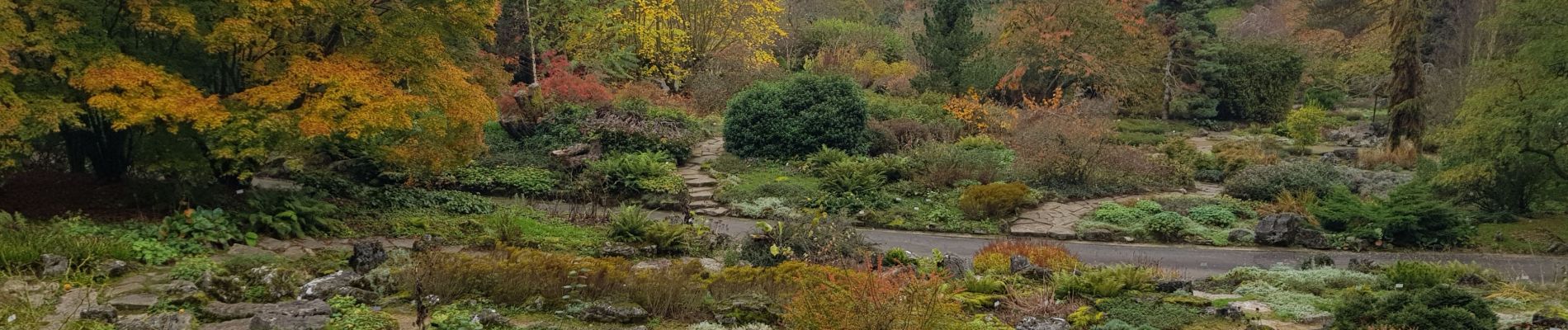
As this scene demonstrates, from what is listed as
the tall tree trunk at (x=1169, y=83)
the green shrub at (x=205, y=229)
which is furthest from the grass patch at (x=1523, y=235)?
the green shrub at (x=205, y=229)

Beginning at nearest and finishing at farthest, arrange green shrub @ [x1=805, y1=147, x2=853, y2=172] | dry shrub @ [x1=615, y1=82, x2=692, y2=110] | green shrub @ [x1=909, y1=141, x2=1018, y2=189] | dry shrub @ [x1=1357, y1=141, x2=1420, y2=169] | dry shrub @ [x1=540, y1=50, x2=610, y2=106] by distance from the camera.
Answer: green shrub @ [x1=909, y1=141, x2=1018, y2=189] < green shrub @ [x1=805, y1=147, x2=853, y2=172] < dry shrub @ [x1=1357, y1=141, x2=1420, y2=169] < dry shrub @ [x1=540, y1=50, x2=610, y2=106] < dry shrub @ [x1=615, y1=82, x2=692, y2=110]

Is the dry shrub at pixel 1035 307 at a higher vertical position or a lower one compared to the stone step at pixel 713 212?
higher

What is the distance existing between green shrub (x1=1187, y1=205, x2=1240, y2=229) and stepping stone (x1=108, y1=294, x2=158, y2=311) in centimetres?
1366

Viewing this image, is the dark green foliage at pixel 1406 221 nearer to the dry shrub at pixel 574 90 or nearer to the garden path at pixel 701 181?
the garden path at pixel 701 181

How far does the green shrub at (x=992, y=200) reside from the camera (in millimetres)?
15719

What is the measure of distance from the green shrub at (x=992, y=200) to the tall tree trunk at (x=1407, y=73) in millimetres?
9359

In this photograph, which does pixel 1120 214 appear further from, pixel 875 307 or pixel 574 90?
pixel 574 90

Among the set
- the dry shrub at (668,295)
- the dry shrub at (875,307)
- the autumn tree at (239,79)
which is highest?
the autumn tree at (239,79)

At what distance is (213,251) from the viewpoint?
10.5 metres

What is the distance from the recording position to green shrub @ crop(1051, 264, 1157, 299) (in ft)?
32.6

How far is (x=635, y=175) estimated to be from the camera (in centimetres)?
1756

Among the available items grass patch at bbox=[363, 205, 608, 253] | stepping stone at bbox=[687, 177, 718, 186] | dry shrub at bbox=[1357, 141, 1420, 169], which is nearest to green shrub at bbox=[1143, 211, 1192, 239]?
stepping stone at bbox=[687, 177, 718, 186]

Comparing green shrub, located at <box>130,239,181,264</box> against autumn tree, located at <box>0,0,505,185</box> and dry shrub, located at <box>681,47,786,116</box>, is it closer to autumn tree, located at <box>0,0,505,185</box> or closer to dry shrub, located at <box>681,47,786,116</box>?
autumn tree, located at <box>0,0,505,185</box>

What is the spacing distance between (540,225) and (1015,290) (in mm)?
6877
